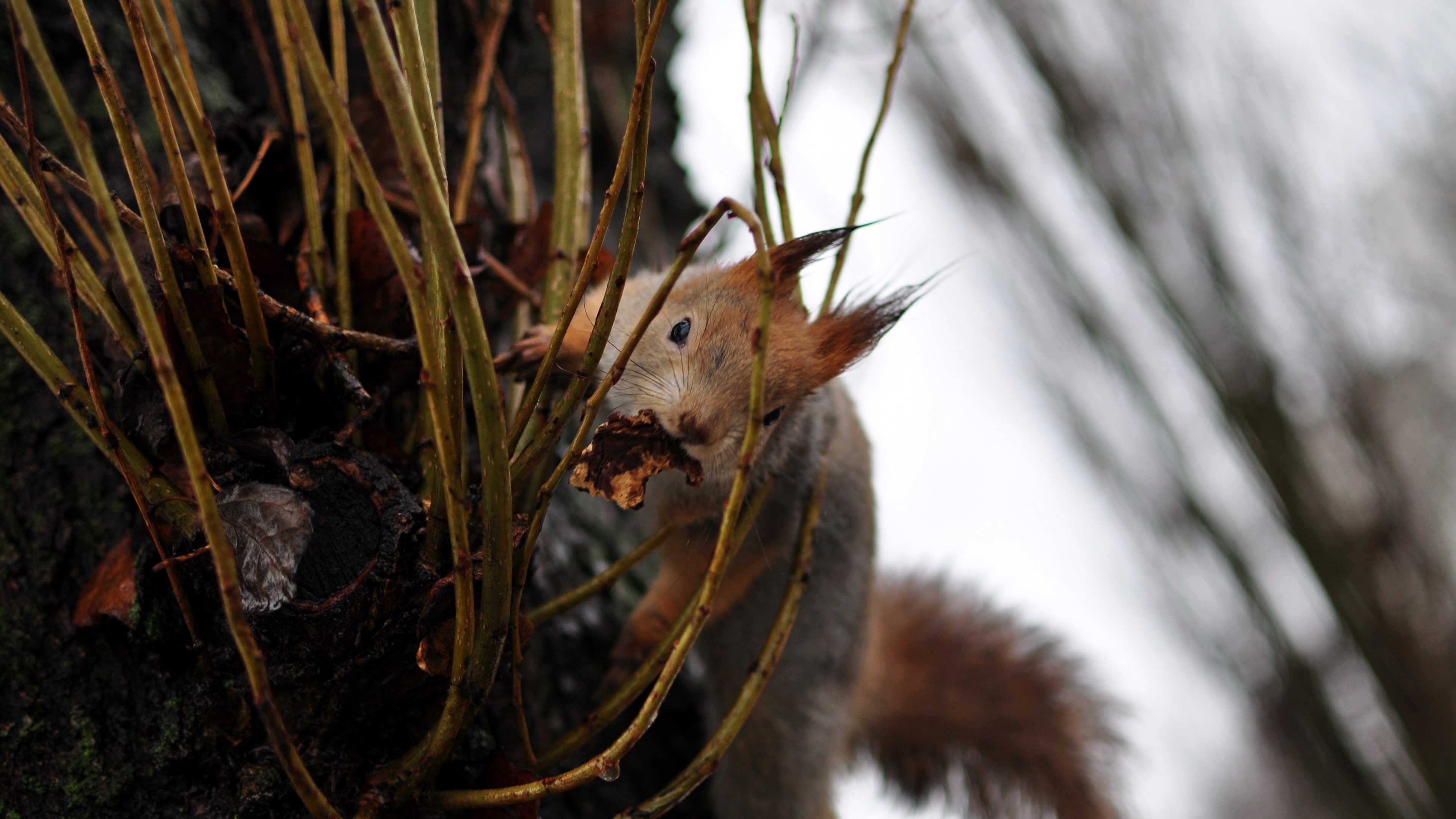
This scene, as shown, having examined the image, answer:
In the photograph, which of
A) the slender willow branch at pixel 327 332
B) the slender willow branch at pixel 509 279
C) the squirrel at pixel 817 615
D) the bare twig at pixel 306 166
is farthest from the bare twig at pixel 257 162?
the squirrel at pixel 817 615

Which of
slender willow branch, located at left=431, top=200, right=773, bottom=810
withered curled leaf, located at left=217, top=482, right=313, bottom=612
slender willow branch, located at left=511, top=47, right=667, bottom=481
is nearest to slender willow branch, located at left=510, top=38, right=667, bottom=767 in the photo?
slender willow branch, located at left=511, top=47, right=667, bottom=481

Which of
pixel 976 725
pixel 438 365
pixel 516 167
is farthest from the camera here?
pixel 976 725

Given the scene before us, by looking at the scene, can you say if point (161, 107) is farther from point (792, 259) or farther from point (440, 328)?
point (792, 259)

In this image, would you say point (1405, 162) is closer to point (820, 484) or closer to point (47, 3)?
point (820, 484)

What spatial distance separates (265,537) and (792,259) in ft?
2.76

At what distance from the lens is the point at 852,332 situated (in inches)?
61.5

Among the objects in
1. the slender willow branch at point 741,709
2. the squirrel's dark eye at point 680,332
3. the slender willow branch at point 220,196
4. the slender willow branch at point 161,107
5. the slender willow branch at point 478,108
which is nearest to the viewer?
the slender willow branch at point 220,196

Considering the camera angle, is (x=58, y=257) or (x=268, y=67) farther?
(x=268, y=67)

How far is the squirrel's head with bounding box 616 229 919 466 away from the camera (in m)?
1.38

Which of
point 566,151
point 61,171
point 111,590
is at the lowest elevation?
point 111,590

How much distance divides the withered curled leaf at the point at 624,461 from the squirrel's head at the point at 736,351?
16 cm

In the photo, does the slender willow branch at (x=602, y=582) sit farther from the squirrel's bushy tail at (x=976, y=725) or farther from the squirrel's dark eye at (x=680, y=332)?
the squirrel's bushy tail at (x=976, y=725)

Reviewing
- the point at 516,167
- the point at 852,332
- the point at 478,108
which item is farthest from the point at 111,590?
the point at 852,332

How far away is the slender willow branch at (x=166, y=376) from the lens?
26.7 inches
